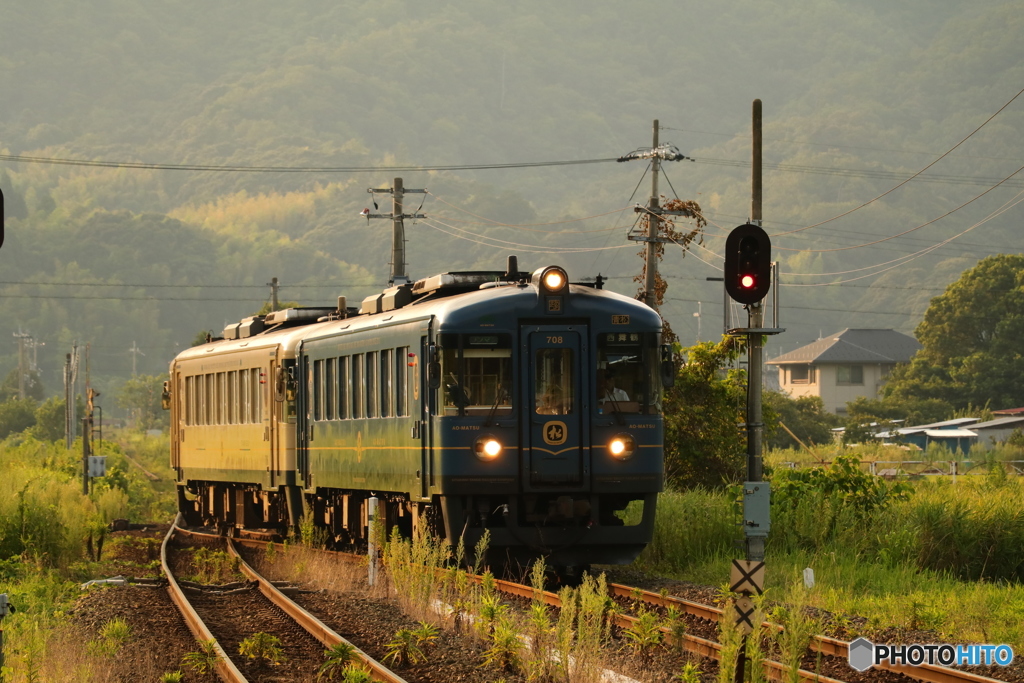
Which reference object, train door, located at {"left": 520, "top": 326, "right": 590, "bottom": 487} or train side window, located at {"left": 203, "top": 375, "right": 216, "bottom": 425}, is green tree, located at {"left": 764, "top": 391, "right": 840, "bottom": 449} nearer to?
train side window, located at {"left": 203, "top": 375, "right": 216, "bottom": 425}

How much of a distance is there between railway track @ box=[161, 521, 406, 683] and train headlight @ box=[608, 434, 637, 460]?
363 cm

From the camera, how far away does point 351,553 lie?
20.1 meters

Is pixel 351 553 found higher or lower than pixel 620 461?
lower

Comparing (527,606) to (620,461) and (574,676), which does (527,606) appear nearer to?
(620,461)

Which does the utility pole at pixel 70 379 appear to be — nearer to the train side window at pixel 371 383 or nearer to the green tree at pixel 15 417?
the green tree at pixel 15 417

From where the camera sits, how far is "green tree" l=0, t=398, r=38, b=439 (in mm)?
83938

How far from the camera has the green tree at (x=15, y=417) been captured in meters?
83.9

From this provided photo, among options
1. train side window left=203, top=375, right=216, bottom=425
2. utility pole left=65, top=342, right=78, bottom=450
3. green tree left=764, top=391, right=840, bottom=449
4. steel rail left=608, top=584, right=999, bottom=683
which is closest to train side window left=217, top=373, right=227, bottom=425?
train side window left=203, top=375, right=216, bottom=425

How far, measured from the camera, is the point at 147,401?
413 feet

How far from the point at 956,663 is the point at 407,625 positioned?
5.11 metres

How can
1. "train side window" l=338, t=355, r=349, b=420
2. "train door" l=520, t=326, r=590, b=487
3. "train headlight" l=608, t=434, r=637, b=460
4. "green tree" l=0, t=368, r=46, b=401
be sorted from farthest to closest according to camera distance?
"green tree" l=0, t=368, r=46, b=401
"train side window" l=338, t=355, r=349, b=420
"train headlight" l=608, t=434, r=637, b=460
"train door" l=520, t=326, r=590, b=487

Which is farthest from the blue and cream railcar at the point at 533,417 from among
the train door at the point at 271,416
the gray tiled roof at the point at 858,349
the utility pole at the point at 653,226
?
the gray tiled roof at the point at 858,349

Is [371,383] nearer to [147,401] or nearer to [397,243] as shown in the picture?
[397,243]

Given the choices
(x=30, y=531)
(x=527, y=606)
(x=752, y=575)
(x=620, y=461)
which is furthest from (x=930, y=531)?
(x=30, y=531)
